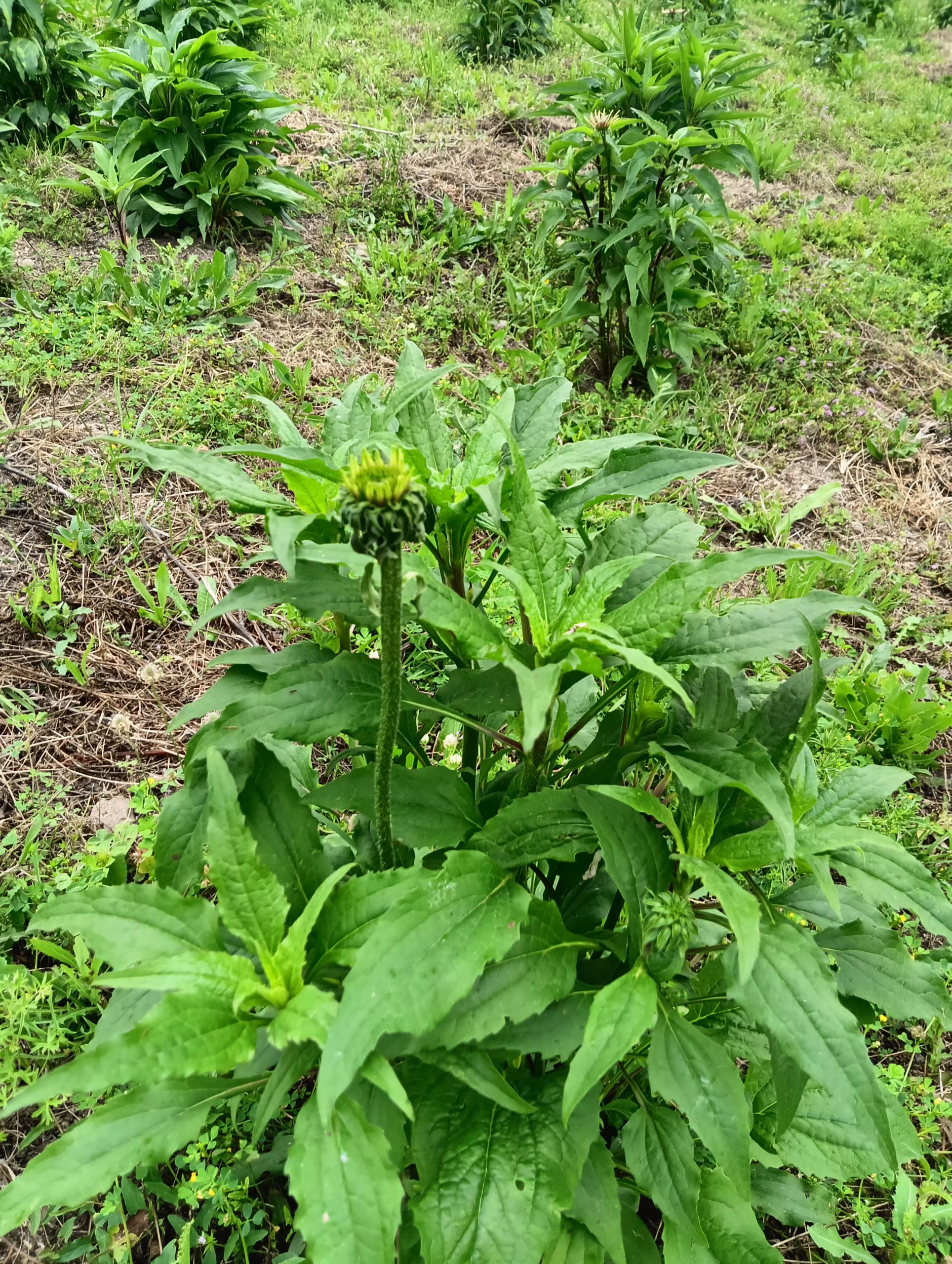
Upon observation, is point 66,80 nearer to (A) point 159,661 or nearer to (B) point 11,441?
(B) point 11,441

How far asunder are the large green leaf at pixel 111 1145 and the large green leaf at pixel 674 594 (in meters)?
0.98

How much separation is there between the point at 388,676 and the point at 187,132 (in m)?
4.90

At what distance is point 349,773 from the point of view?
1.40 metres

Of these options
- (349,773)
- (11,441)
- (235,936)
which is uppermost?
(349,773)

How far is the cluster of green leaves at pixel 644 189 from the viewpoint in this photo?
374 cm

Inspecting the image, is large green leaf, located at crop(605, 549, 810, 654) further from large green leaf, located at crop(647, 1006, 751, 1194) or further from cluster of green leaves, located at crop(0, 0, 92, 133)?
cluster of green leaves, located at crop(0, 0, 92, 133)

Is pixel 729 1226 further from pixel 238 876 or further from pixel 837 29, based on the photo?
pixel 837 29

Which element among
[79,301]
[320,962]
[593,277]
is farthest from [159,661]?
[593,277]

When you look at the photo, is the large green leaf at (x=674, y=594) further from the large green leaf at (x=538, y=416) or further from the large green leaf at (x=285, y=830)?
the large green leaf at (x=285, y=830)

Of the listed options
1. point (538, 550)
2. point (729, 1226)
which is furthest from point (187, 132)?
point (729, 1226)

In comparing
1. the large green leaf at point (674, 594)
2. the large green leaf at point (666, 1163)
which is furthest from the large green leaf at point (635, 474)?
the large green leaf at point (666, 1163)

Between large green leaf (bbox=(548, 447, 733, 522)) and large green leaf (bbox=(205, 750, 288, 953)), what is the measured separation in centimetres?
78

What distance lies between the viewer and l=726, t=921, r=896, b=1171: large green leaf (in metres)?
1.08

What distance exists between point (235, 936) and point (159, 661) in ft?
5.58
